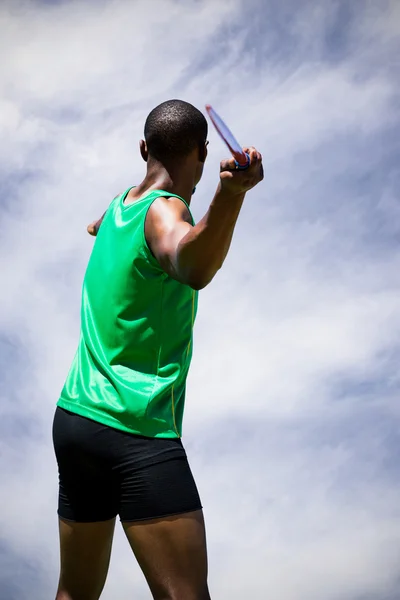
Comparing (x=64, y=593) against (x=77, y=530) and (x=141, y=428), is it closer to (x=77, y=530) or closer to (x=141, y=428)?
(x=77, y=530)

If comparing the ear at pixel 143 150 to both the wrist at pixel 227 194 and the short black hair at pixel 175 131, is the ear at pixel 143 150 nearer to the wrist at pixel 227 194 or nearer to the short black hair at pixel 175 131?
the short black hair at pixel 175 131

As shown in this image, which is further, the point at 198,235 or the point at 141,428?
the point at 141,428

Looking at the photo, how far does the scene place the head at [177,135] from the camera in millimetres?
3785

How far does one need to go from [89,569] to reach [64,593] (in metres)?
0.18

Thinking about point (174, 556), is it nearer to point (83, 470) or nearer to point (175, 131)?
point (83, 470)

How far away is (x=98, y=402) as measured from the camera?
134 inches

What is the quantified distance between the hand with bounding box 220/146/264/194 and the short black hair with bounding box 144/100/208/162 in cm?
97

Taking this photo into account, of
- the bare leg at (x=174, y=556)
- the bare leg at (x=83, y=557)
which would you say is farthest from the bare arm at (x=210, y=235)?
the bare leg at (x=83, y=557)

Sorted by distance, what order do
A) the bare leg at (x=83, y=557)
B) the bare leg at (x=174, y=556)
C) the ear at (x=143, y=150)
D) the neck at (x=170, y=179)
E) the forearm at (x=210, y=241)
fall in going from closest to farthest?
the forearm at (x=210, y=241), the bare leg at (x=174, y=556), the bare leg at (x=83, y=557), the neck at (x=170, y=179), the ear at (x=143, y=150)

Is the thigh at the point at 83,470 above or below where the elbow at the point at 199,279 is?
below

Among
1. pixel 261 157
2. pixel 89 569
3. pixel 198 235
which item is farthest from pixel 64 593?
pixel 261 157

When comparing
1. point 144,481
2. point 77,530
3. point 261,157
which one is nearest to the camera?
point 261,157

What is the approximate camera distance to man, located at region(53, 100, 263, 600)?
323 cm

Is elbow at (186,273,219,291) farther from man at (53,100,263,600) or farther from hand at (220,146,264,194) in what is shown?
hand at (220,146,264,194)
